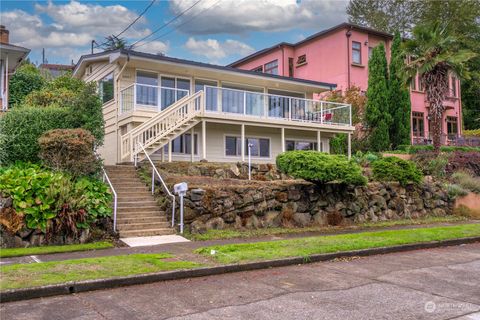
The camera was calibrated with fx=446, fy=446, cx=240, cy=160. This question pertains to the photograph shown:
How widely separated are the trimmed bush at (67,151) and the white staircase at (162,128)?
3.77 metres

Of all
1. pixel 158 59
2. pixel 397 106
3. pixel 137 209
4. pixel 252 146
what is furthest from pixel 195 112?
pixel 397 106

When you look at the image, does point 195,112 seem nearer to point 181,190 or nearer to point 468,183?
point 181,190

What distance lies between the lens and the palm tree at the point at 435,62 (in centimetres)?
2323

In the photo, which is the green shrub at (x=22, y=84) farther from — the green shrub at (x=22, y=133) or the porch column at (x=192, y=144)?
the green shrub at (x=22, y=133)

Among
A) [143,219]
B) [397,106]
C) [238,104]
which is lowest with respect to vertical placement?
[143,219]

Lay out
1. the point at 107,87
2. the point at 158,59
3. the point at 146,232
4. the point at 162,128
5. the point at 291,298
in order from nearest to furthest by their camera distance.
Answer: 1. the point at 291,298
2. the point at 146,232
3. the point at 162,128
4. the point at 158,59
5. the point at 107,87

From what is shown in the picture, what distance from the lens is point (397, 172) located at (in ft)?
59.5

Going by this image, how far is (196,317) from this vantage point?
5.41 metres

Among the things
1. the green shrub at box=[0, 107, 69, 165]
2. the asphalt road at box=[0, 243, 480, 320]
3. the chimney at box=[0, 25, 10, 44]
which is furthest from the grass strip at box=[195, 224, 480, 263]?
the chimney at box=[0, 25, 10, 44]

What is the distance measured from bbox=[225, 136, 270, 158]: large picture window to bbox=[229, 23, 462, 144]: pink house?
9733mm

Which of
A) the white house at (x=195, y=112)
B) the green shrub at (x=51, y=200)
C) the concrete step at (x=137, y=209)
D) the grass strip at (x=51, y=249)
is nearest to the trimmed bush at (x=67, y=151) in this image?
the green shrub at (x=51, y=200)

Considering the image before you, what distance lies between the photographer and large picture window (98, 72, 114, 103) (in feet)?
66.9


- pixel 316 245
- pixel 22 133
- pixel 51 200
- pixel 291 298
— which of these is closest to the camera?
pixel 291 298

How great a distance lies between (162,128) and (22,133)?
5.26m
